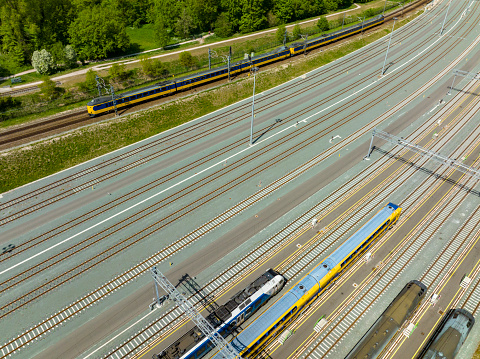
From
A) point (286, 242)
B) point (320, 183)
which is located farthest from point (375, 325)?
point (320, 183)

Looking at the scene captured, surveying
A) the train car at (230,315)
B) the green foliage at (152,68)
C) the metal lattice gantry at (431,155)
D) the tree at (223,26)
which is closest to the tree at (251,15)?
the tree at (223,26)

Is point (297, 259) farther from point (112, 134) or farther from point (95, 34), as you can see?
point (95, 34)

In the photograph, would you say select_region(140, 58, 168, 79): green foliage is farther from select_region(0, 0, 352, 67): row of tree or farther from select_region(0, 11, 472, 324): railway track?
select_region(0, 11, 472, 324): railway track

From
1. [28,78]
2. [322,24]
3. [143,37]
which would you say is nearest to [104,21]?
[28,78]

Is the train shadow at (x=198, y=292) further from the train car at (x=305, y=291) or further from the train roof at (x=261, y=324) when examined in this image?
the train roof at (x=261, y=324)

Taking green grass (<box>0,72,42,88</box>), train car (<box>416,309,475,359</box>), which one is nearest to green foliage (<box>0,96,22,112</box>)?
green grass (<box>0,72,42,88</box>)

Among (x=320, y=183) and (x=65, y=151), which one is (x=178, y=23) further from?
(x=320, y=183)
